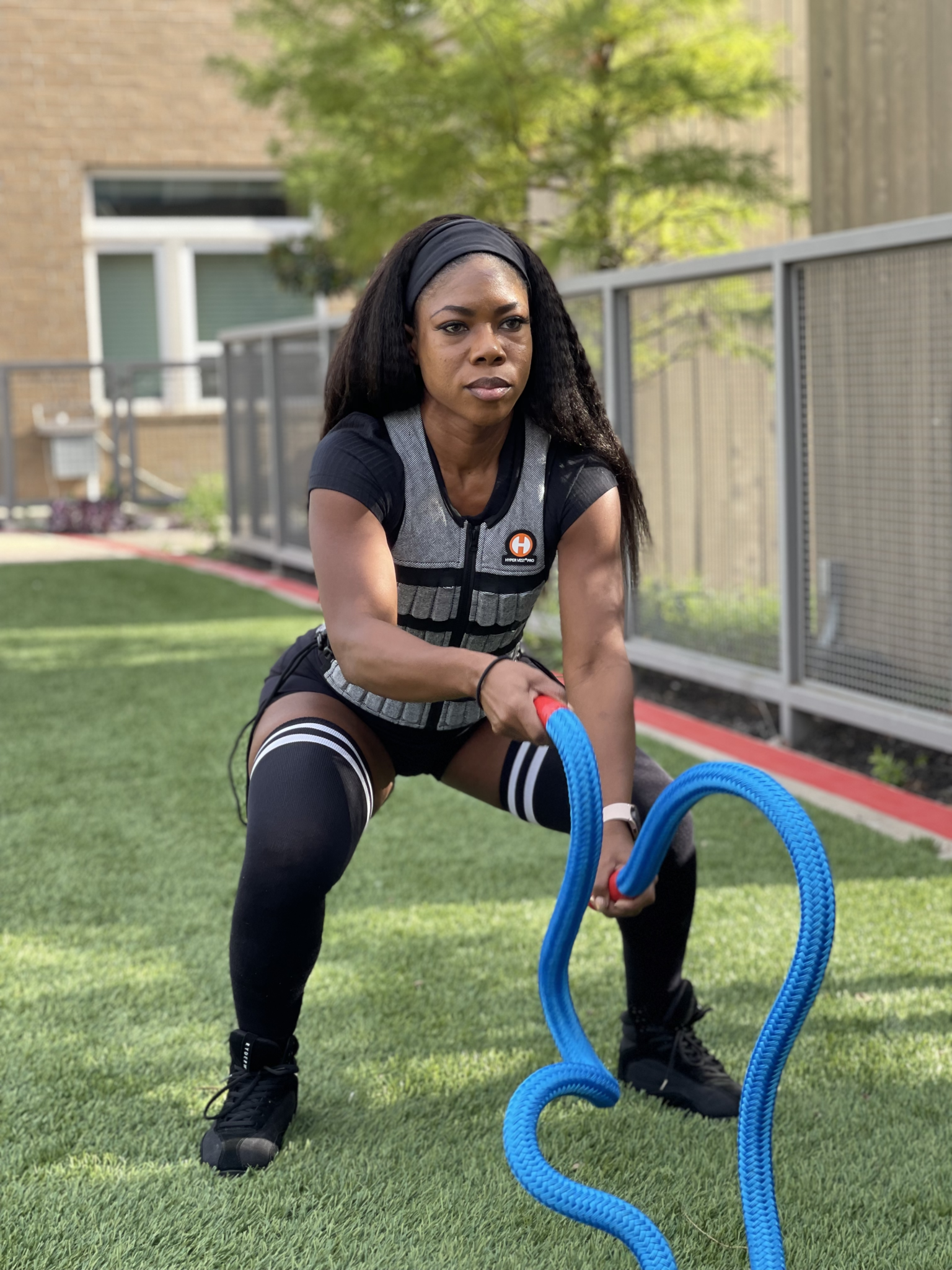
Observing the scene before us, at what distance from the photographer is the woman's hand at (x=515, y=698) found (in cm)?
190

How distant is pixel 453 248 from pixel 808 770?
9.68ft

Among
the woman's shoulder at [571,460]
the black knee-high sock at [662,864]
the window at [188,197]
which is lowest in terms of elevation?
the black knee-high sock at [662,864]

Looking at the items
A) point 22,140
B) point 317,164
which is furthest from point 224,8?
point 317,164

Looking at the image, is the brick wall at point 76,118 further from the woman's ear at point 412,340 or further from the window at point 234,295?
the woman's ear at point 412,340

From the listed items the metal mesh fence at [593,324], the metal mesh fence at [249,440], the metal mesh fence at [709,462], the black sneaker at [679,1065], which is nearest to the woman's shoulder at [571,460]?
the black sneaker at [679,1065]

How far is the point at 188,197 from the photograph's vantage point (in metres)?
17.4

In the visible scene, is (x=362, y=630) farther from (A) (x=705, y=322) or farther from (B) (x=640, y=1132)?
(A) (x=705, y=322)

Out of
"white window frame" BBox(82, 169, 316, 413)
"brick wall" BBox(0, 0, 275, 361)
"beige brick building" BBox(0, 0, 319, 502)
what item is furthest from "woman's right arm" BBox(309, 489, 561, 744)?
"brick wall" BBox(0, 0, 275, 361)

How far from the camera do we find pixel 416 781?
4984 millimetres

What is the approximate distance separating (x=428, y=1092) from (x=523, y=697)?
108 cm

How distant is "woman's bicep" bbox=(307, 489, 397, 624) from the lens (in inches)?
87.6

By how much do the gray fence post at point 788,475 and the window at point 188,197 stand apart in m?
13.5

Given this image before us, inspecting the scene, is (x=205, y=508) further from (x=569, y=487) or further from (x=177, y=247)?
(x=569, y=487)

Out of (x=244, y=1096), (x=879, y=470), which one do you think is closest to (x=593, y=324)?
(x=879, y=470)
